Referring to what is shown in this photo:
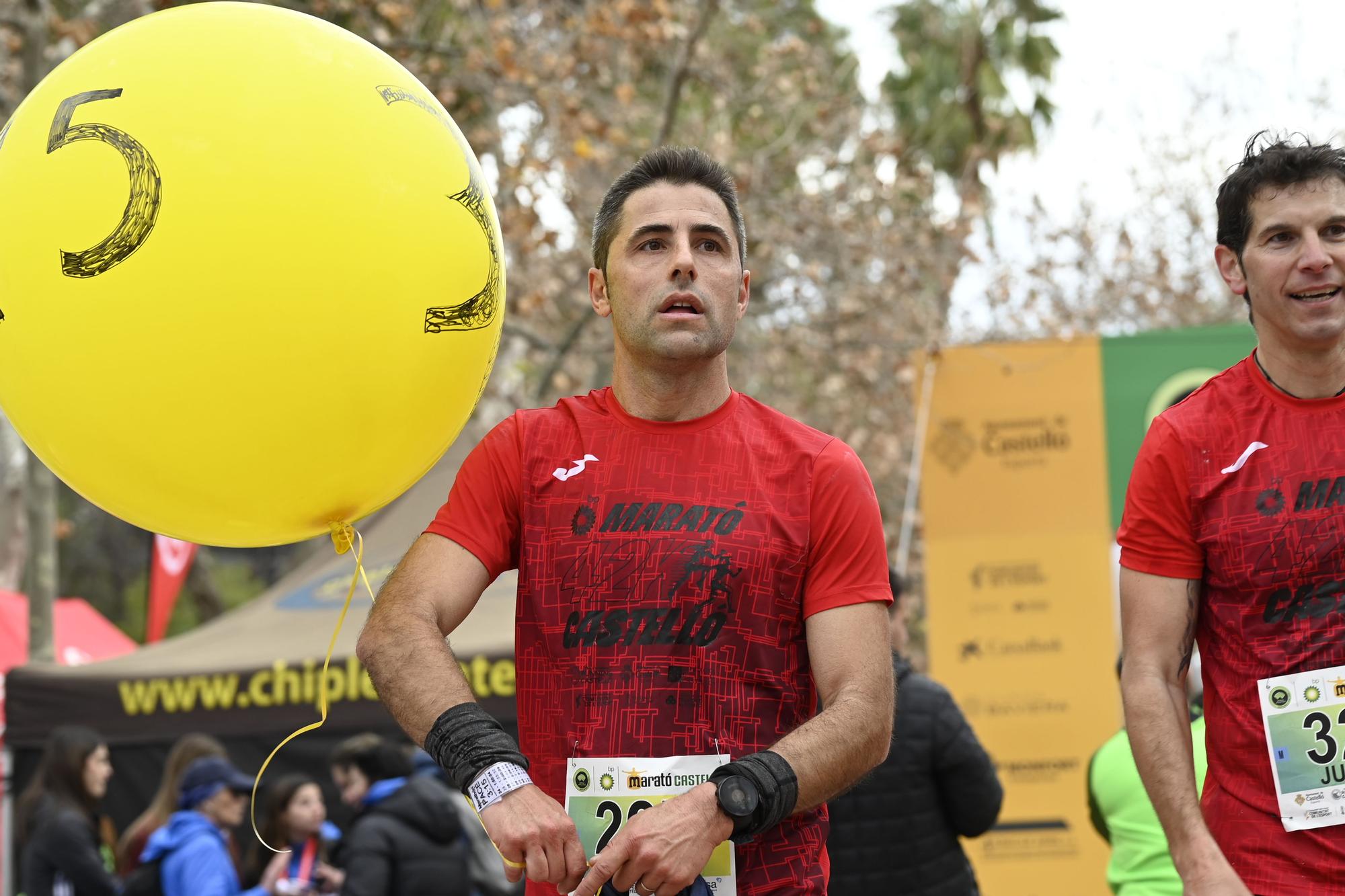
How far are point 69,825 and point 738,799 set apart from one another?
5595 millimetres

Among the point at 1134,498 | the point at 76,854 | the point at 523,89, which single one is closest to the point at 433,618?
the point at 1134,498

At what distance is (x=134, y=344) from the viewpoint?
2369 millimetres

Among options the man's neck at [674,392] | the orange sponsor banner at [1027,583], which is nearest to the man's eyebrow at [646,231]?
the man's neck at [674,392]

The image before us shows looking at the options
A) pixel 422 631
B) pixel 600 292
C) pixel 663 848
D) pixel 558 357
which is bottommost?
pixel 663 848

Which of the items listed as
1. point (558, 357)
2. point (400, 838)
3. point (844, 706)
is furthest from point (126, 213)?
point (558, 357)

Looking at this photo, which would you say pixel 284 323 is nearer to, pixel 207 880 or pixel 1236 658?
pixel 1236 658

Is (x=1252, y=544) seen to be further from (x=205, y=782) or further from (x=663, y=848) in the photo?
(x=205, y=782)

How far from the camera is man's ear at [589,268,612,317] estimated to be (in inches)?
116

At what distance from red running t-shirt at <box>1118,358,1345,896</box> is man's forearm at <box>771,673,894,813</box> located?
2.62 feet

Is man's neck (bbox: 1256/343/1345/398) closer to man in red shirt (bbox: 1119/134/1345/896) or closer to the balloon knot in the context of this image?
man in red shirt (bbox: 1119/134/1345/896)

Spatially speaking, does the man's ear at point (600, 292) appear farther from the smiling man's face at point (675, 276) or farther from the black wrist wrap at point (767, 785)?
the black wrist wrap at point (767, 785)

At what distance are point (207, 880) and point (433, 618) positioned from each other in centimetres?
421

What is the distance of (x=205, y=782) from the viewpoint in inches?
256

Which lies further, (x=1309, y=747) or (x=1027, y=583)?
(x=1027, y=583)
